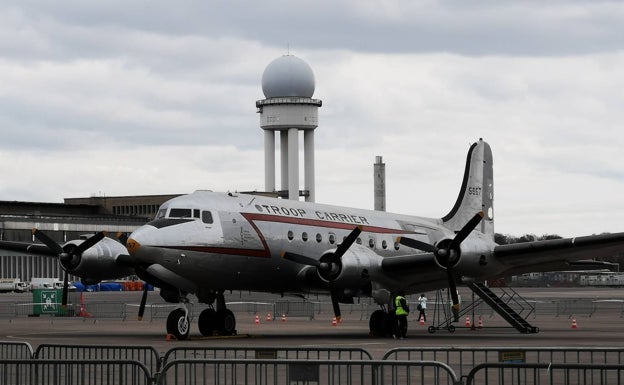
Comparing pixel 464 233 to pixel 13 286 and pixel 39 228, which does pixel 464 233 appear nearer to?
pixel 13 286

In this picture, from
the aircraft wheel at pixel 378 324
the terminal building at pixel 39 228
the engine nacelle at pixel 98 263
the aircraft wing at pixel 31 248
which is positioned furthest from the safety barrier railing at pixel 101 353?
the terminal building at pixel 39 228

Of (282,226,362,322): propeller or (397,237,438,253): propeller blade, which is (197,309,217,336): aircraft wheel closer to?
(282,226,362,322): propeller

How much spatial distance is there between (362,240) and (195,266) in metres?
7.14

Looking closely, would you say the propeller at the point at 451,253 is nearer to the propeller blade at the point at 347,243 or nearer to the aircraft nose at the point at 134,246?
the propeller blade at the point at 347,243

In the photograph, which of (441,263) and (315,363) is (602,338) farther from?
(315,363)

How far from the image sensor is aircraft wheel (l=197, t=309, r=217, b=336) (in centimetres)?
3397

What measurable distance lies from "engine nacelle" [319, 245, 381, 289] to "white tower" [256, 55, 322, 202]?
97.6 m

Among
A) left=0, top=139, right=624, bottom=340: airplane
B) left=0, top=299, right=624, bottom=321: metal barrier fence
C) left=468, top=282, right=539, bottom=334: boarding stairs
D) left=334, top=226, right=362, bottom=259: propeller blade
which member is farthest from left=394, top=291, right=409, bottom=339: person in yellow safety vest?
left=0, top=299, right=624, bottom=321: metal barrier fence

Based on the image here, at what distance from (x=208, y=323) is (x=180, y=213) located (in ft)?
13.2

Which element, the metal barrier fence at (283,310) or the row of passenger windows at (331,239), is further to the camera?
the metal barrier fence at (283,310)

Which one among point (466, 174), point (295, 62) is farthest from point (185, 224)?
point (295, 62)

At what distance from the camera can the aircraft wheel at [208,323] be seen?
33969mm

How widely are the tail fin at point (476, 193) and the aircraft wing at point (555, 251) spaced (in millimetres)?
6791

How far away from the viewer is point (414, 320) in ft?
174
